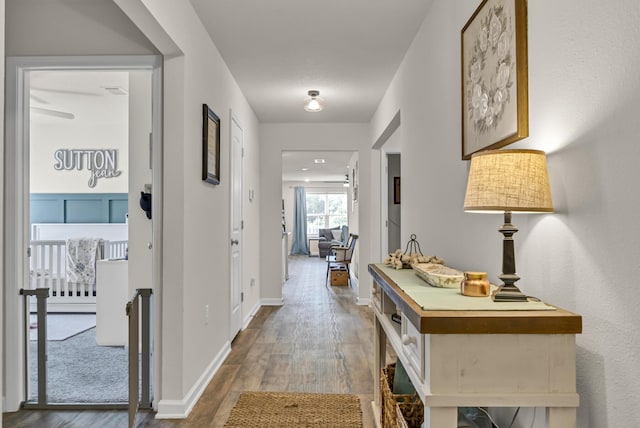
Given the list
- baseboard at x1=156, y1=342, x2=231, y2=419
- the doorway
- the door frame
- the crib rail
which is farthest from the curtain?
the door frame

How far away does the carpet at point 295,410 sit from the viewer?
2.31 m

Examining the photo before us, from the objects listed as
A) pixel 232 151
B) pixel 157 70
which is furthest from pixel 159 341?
pixel 232 151

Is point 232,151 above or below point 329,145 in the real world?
below

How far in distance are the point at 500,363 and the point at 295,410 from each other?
5.46 ft

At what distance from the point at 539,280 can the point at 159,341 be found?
2.02 m

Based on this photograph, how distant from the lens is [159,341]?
8.08ft

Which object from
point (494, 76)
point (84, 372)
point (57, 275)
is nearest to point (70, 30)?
point (84, 372)

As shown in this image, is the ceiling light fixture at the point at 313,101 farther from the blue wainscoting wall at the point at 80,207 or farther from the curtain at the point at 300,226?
the curtain at the point at 300,226

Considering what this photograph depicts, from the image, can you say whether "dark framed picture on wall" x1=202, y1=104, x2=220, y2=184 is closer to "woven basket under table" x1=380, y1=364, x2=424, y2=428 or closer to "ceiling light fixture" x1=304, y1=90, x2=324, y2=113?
"ceiling light fixture" x1=304, y1=90, x2=324, y2=113

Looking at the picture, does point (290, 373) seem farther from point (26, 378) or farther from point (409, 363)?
point (409, 363)

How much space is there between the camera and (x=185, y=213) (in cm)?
248

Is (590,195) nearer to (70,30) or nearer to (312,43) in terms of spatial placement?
(312,43)

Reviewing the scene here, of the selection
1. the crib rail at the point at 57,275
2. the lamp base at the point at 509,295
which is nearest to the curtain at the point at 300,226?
→ the crib rail at the point at 57,275

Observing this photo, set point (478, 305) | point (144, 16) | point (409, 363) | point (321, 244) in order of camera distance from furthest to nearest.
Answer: point (321, 244) < point (144, 16) < point (409, 363) < point (478, 305)
